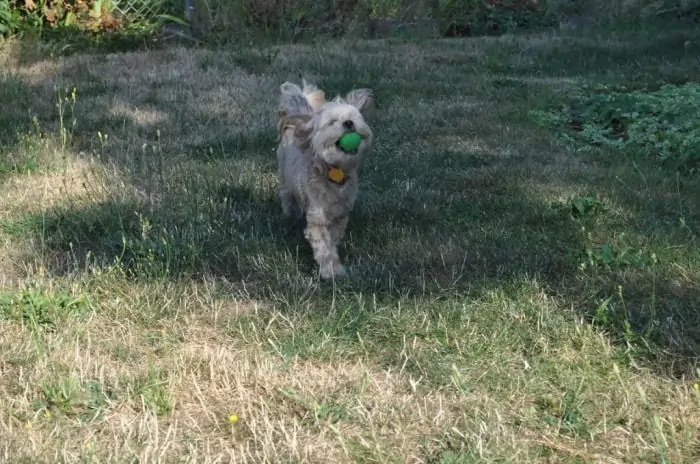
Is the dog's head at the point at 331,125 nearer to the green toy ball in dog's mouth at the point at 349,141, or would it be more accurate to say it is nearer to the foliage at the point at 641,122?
the green toy ball in dog's mouth at the point at 349,141

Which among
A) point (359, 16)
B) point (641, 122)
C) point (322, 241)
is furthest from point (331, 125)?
point (359, 16)

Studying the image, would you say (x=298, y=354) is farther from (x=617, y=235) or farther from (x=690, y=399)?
(x=617, y=235)

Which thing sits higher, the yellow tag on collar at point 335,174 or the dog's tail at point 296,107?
the dog's tail at point 296,107

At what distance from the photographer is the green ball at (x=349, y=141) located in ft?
13.8

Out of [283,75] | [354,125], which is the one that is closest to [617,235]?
[354,125]

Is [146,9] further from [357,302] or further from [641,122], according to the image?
[357,302]

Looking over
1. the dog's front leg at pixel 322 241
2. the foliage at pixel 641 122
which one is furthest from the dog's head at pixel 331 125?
the foliage at pixel 641 122

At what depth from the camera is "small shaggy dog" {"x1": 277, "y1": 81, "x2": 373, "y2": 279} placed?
427 cm

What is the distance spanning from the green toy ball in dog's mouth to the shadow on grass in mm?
672

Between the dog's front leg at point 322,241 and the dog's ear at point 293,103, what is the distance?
1.79 feet

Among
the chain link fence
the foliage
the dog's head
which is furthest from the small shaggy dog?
the chain link fence

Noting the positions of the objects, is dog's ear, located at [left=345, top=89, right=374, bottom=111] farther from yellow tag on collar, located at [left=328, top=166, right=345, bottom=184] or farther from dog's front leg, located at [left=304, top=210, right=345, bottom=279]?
dog's front leg, located at [left=304, top=210, right=345, bottom=279]

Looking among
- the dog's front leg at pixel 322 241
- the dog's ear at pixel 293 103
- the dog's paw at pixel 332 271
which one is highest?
the dog's ear at pixel 293 103

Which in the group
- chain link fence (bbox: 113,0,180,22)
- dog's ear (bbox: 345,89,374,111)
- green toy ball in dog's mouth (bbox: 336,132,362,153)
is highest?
dog's ear (bbox: 345,89,374,111)
